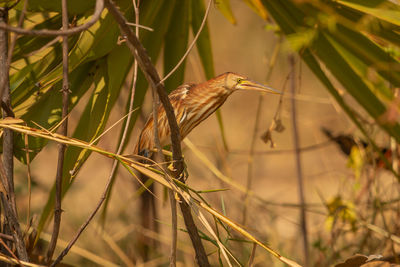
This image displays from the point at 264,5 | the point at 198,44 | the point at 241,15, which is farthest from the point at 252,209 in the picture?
the point at 241,15

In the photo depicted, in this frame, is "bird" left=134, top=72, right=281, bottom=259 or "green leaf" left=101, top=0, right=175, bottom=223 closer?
"bird" left=134, top=72, right=281, bottom=259

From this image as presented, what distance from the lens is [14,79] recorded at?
94 centimetres

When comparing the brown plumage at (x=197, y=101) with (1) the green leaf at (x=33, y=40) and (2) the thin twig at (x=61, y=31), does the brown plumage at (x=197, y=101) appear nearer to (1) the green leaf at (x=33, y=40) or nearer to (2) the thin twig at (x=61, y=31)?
(1) the green leaf at (x=33, y=40)

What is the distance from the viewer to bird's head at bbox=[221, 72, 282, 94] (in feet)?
2.85

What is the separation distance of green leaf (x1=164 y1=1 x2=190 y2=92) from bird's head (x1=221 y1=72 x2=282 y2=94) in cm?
27

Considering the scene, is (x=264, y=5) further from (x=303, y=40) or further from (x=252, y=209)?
(x=252, y=209)

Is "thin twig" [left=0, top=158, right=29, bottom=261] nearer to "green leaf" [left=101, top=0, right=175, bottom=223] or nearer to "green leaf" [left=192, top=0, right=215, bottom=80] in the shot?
"green leaf" [left=101, top=0, right=175, bottom=223]

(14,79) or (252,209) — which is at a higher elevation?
(14,79)

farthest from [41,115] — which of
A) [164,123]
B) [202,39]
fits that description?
[202,39]

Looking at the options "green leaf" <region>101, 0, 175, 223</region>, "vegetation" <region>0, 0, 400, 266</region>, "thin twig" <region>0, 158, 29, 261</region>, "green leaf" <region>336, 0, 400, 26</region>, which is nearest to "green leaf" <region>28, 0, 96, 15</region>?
"vegetation" <region>0, 0, 400, 266</region>

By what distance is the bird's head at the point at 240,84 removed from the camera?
0.87 meters

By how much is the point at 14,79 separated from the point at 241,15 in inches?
181

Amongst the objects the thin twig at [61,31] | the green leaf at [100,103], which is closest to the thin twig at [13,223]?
Result: the green leaf at [100,103]

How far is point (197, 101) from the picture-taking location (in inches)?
36.8
